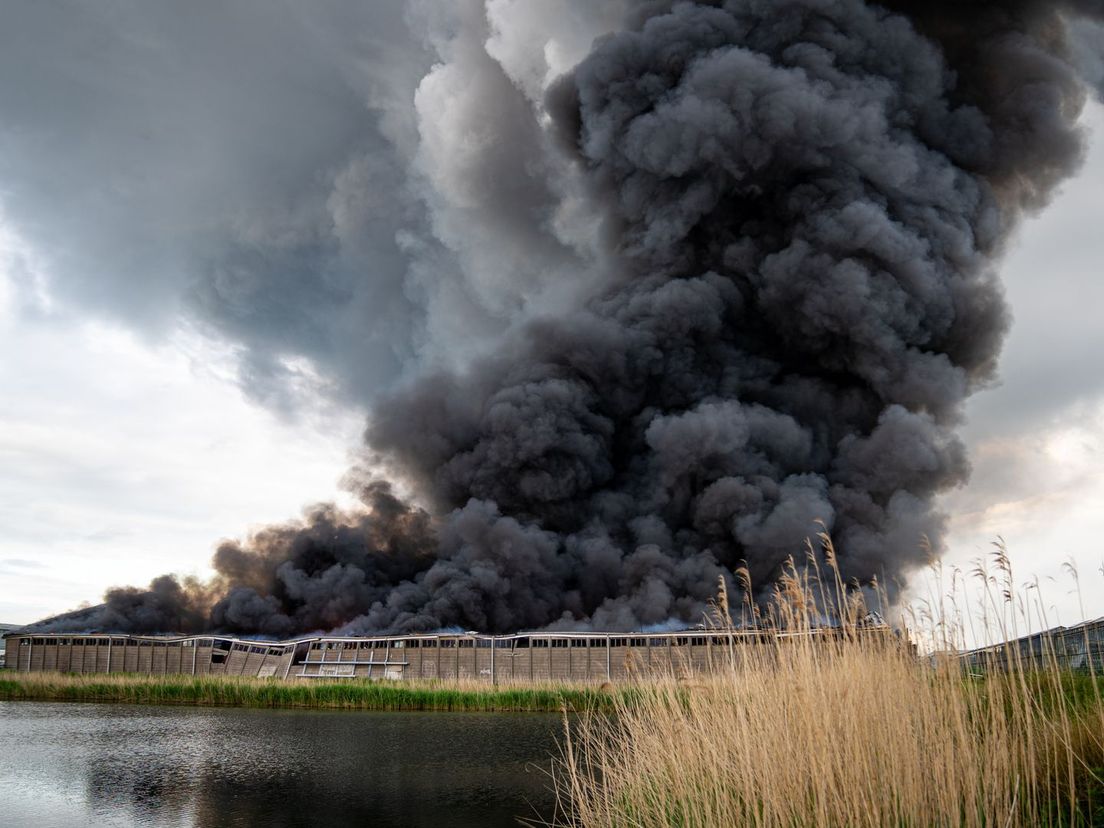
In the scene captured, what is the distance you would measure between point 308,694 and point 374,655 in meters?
12.4

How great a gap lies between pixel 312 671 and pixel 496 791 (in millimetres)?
31559

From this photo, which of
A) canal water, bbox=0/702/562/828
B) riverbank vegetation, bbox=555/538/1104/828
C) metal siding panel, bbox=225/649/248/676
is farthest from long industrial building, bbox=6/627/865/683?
riverbank vegetation, bbox=555/538/1104/828

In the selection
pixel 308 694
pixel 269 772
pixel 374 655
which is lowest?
pixel 269 772

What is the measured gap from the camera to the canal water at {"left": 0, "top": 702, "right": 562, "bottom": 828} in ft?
33.7

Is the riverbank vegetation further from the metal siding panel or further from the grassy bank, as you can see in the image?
the metal siding panel

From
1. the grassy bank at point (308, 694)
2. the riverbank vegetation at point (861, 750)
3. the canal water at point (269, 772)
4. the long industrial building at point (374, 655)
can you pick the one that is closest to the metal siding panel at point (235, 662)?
the long industrial building at point (374, 655)

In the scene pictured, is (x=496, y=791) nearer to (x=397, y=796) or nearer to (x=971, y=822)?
(x=397, y=796)

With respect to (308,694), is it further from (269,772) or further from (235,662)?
(235,662)

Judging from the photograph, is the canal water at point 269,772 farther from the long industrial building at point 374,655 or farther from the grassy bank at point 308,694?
the long industrial building at point 374,655

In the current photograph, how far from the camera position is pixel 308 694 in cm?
2834

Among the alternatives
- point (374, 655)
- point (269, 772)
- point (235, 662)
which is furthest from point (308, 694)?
point (235, 662)

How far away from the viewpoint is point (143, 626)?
60.6 metres

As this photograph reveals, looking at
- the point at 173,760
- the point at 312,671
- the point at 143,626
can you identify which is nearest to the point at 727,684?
the point at 173,760

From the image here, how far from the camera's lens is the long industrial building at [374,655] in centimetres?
3716
